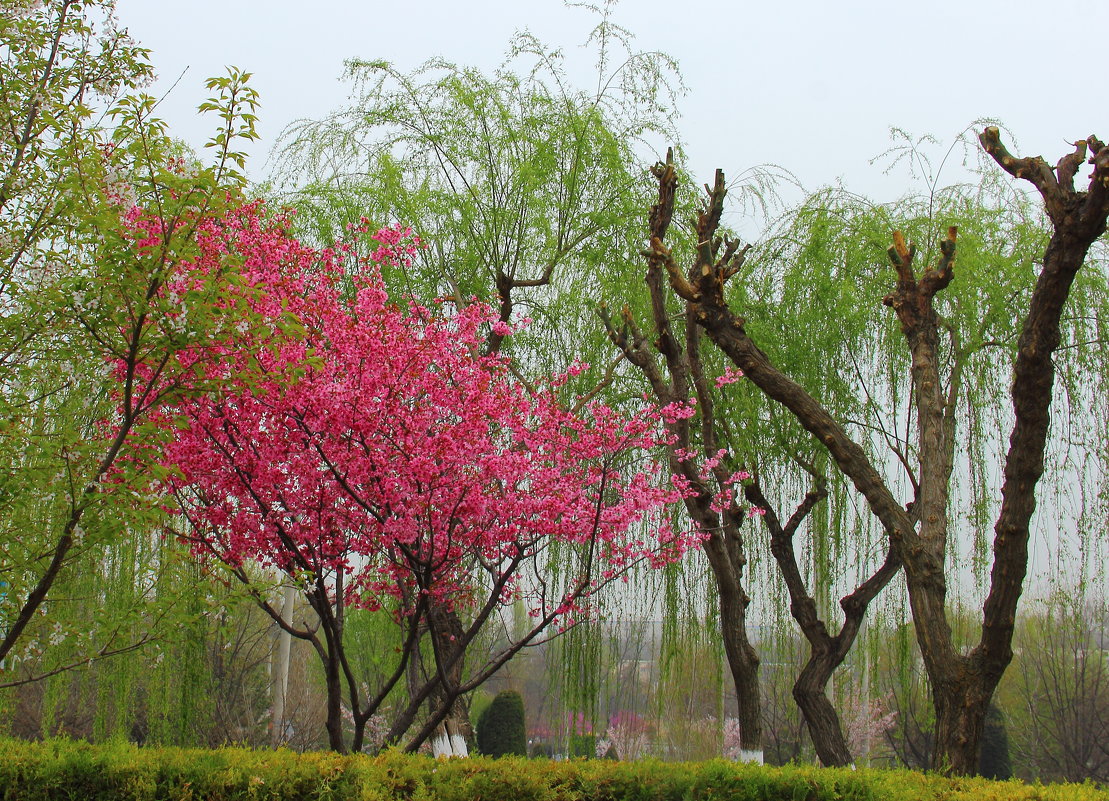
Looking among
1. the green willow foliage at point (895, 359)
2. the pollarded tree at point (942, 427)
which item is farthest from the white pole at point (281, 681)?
the pollarded tree at point (942, 427)

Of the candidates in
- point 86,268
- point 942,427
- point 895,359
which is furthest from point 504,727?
point 86,268

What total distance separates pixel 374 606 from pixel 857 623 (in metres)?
4.26

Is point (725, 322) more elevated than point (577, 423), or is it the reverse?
point (725, 322)

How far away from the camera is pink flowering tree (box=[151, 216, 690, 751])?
4191mm

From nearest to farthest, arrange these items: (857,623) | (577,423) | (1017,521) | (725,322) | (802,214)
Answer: (1017,521), (577,423), (725,322), (857,623), (802,214)

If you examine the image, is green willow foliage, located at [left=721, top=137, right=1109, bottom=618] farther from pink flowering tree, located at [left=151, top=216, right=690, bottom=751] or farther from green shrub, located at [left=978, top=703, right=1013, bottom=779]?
green shrub, located at [left=978, top=703, right=1013, bottom=779]

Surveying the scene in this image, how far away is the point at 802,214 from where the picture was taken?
788 cm

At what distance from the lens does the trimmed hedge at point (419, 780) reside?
3670mm

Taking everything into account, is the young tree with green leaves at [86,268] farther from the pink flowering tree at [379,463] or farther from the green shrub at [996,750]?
the green shrub at [996,750]

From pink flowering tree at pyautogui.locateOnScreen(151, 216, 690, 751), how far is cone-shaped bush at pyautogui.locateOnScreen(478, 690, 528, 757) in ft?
30.3

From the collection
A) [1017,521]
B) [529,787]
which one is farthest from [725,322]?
[529,787]

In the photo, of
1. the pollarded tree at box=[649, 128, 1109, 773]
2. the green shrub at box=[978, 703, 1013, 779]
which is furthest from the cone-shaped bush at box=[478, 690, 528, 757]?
the pollarded tree at box=[649, 128, 1109, 773]

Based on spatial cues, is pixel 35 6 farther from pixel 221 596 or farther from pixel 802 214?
pixel 802 214

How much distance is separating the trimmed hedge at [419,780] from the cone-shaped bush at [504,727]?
9.98m
